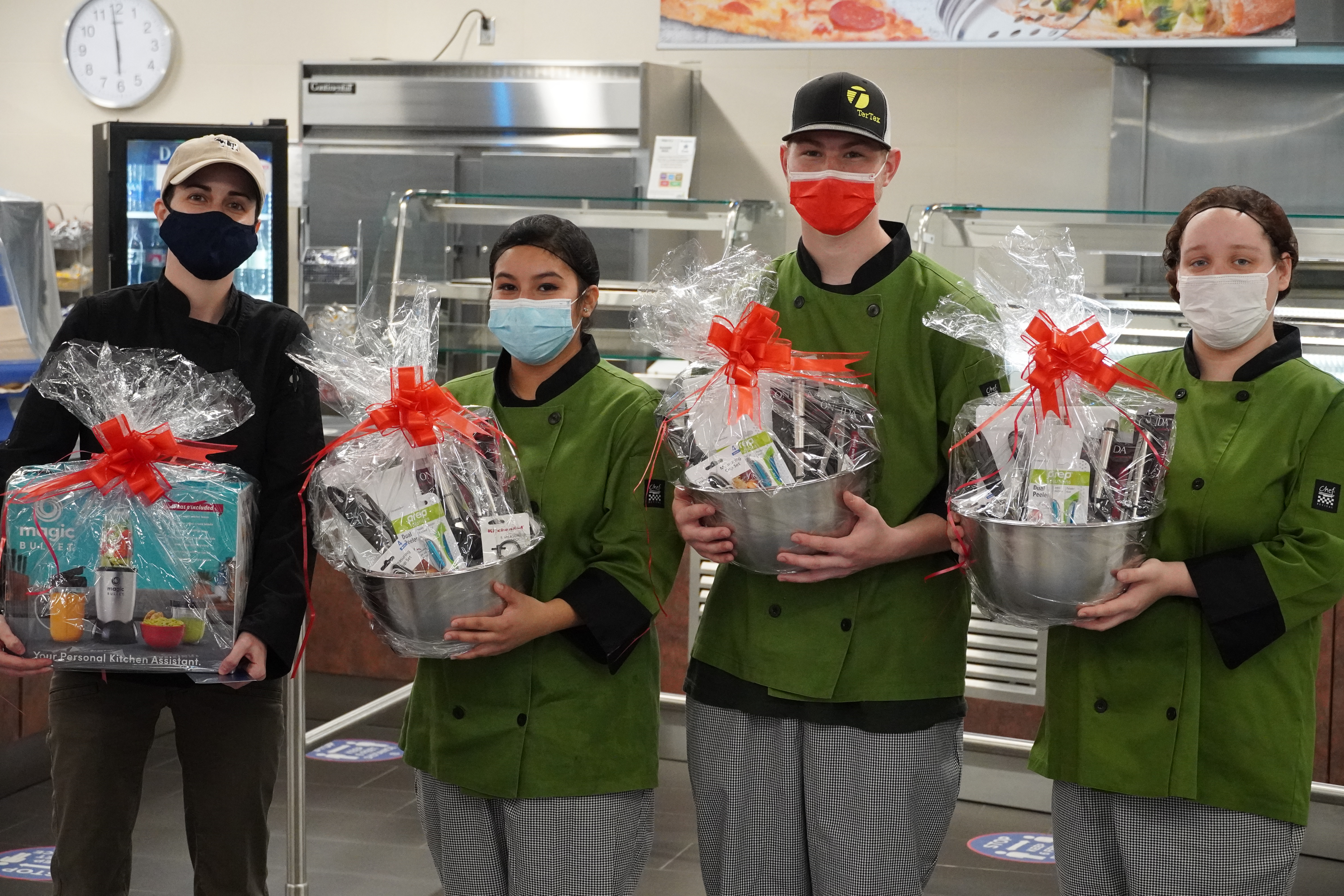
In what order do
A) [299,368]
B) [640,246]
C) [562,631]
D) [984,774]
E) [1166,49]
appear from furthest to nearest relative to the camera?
1. [1166,49]
2. [640,246]
3. [984,774]
4. [299,368]
5. [562,631]

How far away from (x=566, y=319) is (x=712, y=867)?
0.90 m

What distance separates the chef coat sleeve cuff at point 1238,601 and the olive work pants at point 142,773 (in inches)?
59.6

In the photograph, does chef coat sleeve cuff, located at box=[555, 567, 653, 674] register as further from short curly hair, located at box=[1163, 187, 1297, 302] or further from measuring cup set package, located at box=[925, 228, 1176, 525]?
short curly hair, located at box=[1163, 187, 1297, 302]

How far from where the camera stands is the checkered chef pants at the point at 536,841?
213 centimetres

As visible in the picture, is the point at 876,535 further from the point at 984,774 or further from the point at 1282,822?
the point at 984,774

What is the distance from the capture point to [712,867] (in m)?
2.22

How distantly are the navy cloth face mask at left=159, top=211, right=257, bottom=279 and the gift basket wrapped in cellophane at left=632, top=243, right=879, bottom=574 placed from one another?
0.79 metres

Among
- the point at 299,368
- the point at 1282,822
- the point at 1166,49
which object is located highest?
the point at 1166,49

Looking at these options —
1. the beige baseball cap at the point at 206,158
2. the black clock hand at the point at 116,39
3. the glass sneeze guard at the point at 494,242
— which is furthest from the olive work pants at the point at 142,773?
the black clock hand at the point at 116,39

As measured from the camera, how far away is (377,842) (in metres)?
3.91

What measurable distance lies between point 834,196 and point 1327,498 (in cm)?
82

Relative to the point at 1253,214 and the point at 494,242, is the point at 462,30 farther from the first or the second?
the point at 1253,214

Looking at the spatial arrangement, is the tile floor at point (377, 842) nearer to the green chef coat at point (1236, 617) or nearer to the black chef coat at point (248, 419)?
the black chef coat at point (248, 419)

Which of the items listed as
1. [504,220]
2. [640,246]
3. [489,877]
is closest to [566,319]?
[489,877]
